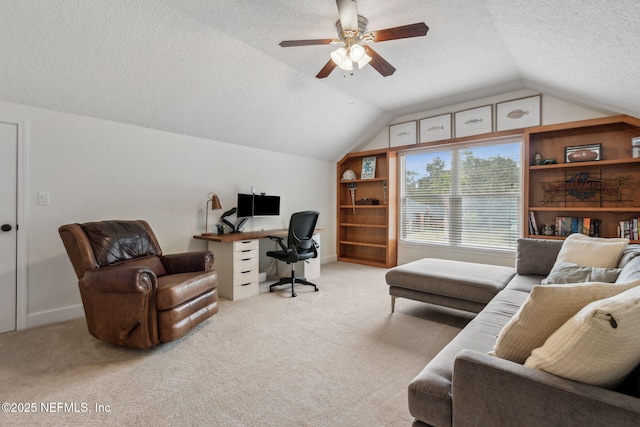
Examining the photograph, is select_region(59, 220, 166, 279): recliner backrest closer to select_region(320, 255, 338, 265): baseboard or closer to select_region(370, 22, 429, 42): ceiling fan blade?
select_region(370, 22, 429, 42): ceiling fan blade

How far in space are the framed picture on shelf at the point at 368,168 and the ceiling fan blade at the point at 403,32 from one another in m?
3.35

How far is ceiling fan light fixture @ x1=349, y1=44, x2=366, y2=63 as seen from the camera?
7.37 feet

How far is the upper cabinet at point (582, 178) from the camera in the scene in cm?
337

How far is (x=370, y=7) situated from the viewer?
234 centimetres

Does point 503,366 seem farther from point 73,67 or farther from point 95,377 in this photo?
point 73,67

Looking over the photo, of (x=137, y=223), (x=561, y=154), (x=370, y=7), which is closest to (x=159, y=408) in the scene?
(x=137, y=223)

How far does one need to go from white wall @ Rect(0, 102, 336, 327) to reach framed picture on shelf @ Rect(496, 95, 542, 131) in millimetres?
3482

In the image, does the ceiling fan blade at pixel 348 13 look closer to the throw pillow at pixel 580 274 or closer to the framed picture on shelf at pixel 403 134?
the throw pillow at pixel 580 274

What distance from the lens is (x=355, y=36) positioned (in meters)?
2.27

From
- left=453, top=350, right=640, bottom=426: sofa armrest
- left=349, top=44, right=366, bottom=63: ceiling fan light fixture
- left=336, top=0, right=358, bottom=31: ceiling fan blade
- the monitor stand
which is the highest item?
left=336, top=0, right=358, bottom=31: ceiling fan blade

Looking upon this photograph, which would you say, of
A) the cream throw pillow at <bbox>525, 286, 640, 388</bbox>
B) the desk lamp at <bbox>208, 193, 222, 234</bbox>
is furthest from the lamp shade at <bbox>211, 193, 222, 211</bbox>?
the cream throw pillow at <bbox>525, 286, 640, 388</bbox>

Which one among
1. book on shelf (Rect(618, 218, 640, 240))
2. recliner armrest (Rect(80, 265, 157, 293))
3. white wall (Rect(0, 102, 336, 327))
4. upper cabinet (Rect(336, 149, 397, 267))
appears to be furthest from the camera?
upper cabinet (Rect(336, 149, 397, 267))

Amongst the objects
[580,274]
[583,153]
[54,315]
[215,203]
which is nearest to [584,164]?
[583,153]

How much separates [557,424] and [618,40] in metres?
2.48
